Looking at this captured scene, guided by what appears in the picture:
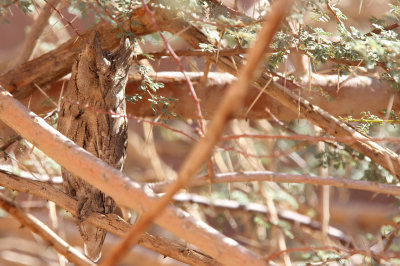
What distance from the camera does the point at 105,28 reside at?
244 cm

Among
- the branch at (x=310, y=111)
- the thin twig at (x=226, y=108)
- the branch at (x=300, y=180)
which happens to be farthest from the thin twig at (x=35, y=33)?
the thin twig at (x=226, y=108)

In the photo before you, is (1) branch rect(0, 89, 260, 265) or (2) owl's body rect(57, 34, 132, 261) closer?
(1) branch rect(0, 89, 260, 265)

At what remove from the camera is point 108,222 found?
1849 mm

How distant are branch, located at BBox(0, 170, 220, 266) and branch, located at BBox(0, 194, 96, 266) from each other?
14.2 inches

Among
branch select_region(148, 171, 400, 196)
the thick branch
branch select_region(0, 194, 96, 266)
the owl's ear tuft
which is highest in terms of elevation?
the owl's ear tuft

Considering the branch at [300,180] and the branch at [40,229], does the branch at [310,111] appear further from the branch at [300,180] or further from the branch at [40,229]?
the branch at [40,229]

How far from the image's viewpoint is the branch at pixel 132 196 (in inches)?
46.8

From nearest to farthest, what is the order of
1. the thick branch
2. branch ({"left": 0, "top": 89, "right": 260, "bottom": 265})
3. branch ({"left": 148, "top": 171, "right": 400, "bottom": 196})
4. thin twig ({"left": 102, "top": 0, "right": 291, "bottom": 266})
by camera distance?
thin twig ({"left": 102, "top": 0, "right": 291, "bottom": 266}) < branch ({"left": 0, "top": 89, "right": 260, "bottom": 265}) < branch ({"left": 148, "top": 171, "right": 400, "bottom": 196}) < the thick branch

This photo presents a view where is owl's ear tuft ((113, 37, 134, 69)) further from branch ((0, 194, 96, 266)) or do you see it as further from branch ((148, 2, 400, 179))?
branch ((0, 194, 96, 266))

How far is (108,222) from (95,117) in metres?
0.46

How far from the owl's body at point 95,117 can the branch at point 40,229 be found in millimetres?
537

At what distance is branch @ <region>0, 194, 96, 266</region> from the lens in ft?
4.31

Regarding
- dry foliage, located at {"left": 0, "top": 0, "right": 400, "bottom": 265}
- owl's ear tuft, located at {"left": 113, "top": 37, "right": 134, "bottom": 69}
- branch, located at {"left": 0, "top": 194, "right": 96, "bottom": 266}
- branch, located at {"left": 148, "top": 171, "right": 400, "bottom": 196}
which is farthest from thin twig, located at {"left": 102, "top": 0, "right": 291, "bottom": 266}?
owl's ear tuft, located at {"left": 113, "top": 37, "right": 134, "bottom": 69}

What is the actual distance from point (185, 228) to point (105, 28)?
154 cm
